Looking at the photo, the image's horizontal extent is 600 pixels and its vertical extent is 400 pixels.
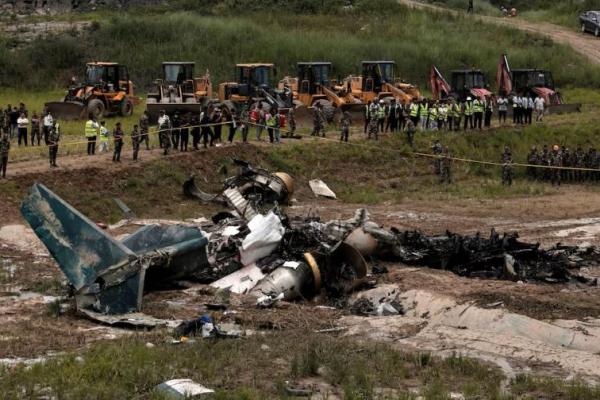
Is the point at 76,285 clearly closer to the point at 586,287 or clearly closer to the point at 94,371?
the point at 94,371

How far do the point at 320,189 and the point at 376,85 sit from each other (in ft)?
38.5

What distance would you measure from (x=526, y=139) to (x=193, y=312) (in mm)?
22880

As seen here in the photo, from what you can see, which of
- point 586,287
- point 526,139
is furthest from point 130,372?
point 526,139

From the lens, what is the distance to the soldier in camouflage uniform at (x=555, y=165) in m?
33.0

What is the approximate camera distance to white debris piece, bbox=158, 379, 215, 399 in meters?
11.6

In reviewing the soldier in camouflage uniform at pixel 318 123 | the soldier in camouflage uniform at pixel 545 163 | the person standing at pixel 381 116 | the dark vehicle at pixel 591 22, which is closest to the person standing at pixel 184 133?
the soldier in camouflage uniform at pixel 318 123

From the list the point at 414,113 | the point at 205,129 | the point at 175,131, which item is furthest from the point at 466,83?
the point at 175,131

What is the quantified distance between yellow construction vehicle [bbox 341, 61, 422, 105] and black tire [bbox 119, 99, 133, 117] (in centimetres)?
865

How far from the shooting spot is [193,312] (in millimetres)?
16625

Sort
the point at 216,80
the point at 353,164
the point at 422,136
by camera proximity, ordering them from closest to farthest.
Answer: the point at 353,164, the point at 422,136, the point at 216,80

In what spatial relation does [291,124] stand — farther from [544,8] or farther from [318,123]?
[544,8]

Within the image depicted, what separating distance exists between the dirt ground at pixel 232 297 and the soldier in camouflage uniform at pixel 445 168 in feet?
20.4

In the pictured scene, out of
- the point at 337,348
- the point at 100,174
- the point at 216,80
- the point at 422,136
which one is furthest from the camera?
the point at 216,80

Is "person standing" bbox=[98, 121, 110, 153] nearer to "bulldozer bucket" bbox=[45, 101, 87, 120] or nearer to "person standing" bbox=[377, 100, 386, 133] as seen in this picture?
"bulldozer bucket" bbox=[45, 101, 87, 120]
